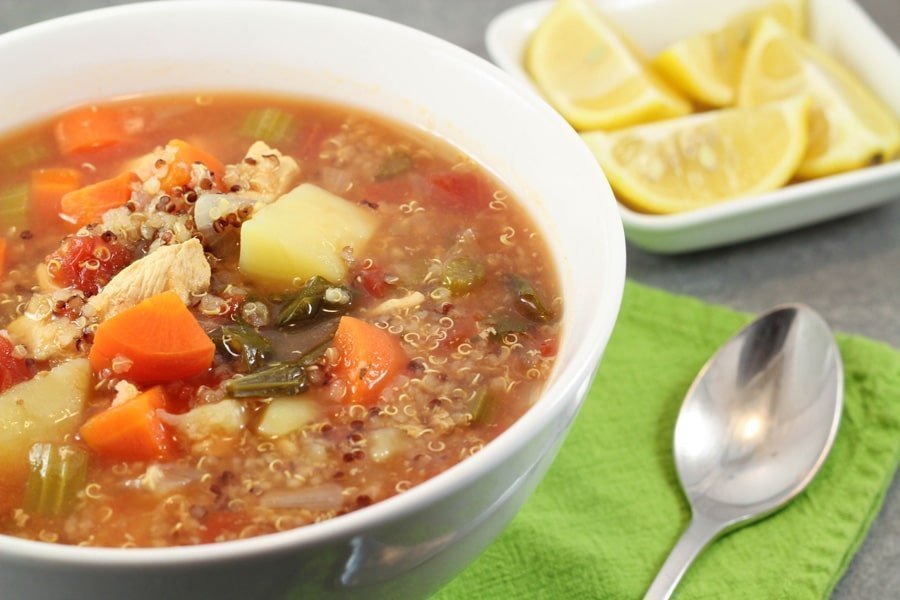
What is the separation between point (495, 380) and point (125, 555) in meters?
0.90

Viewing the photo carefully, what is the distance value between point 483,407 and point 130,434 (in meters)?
0.68

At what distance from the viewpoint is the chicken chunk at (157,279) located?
7.87 feet

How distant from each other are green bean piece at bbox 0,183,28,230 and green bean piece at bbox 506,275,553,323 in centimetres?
119

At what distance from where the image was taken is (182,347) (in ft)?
7.59

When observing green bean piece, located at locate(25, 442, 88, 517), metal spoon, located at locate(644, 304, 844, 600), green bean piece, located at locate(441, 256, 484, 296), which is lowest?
metal spoon, located at locate(644, 304, 844, 600)

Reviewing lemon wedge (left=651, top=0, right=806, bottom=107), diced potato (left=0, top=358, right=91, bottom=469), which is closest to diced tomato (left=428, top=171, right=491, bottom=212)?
diced potato (left=0, top=358, right=91, bottom=469)

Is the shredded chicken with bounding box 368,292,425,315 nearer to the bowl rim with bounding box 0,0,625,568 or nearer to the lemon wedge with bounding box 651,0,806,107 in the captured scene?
the bowl rim with bounding box 0,0,625,568

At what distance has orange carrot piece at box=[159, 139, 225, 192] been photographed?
107 inches

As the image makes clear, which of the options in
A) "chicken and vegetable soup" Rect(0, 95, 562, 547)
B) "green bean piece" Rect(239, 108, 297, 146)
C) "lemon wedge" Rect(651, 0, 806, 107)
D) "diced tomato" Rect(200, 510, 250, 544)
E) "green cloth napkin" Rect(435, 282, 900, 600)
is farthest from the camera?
"lemon wedge" Rect(651, 0, 806, 107)

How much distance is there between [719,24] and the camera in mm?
4715

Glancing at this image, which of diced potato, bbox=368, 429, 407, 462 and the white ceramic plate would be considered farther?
the white ceramic plate

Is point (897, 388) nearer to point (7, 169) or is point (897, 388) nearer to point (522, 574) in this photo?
point (522, 574)

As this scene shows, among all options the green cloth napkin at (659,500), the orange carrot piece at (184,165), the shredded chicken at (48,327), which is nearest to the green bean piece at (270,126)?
the orange carrot piece at (184,165)

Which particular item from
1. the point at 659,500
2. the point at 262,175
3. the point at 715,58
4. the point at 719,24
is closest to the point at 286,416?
the point at 262,175
